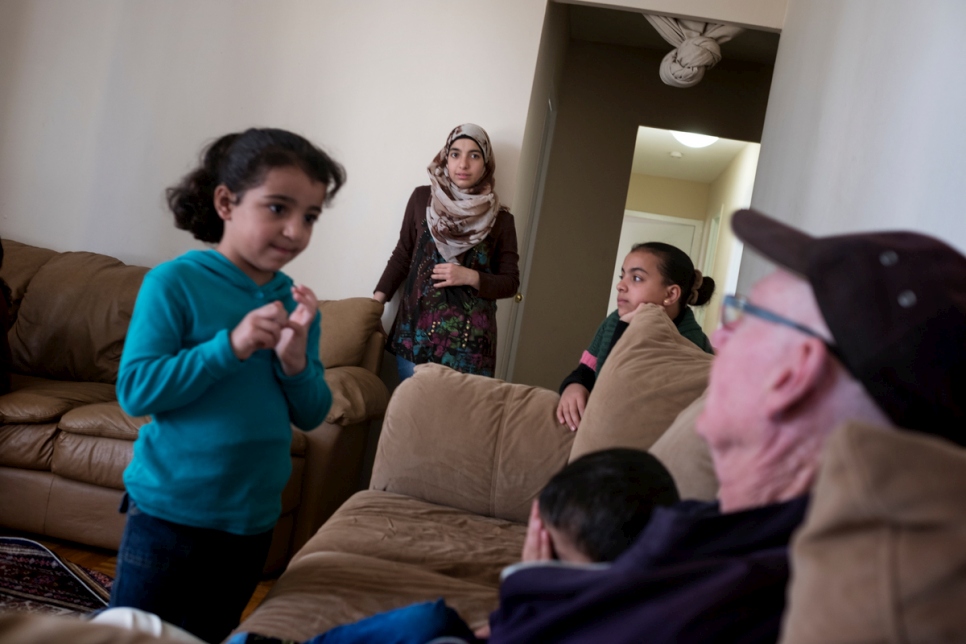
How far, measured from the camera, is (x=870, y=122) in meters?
2.20

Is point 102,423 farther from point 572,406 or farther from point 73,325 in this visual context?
point 572,406

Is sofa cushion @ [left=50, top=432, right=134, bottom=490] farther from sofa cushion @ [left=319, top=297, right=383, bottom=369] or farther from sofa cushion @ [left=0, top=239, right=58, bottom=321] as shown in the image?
sofa cushion @ [left=0, top=239, right=58, bottom=321]

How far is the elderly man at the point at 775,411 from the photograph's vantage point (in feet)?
2.07

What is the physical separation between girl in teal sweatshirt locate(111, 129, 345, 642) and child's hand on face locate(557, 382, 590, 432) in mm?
841

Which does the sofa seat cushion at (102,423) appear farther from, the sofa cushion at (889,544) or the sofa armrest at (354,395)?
the sofa cushion at (889,544)

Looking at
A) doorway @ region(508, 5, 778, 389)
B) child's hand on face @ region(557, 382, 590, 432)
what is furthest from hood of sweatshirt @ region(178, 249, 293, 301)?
doorway @ region(508, 5, 778, 389)

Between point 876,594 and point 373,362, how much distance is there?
2918mm

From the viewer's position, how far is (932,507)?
0.49 meters

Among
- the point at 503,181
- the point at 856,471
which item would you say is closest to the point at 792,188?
the point at 503,181

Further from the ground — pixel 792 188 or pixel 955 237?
pixel 792 188

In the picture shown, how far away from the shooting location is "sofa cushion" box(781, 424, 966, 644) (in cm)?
48

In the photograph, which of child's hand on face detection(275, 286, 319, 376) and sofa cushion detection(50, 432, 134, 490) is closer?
child's hand on face detection(275, 286, 319, 376)

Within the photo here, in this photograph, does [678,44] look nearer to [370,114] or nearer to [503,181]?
[503,181]

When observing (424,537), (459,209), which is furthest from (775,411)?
(459,209)
